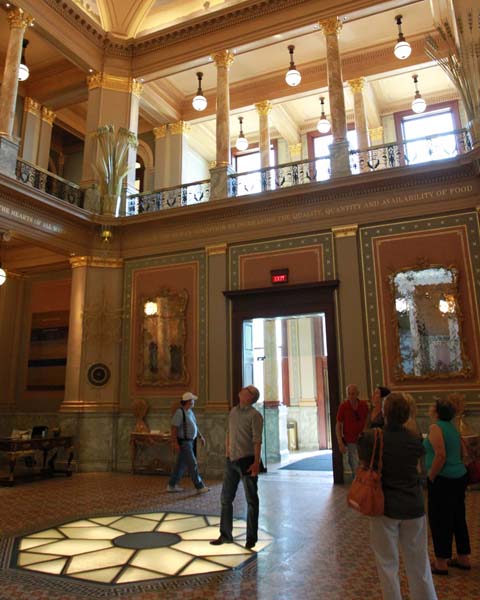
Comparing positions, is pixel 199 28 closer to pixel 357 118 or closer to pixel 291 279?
pixel 357 118

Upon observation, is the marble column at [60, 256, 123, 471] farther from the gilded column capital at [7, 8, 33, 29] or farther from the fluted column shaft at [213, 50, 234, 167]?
the gilded column capital at [7, 8, 33, 29]

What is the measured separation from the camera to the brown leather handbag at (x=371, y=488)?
266cm

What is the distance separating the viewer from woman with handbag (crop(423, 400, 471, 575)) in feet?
12.3

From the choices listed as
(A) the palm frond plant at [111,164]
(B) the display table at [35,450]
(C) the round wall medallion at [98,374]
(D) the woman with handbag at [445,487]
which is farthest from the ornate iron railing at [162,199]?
(D) the woman with handbag at [445,487]

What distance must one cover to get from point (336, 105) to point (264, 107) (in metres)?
3.19

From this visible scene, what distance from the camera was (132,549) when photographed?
4.56 m

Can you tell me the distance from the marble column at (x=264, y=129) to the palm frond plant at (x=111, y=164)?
321 centimetres

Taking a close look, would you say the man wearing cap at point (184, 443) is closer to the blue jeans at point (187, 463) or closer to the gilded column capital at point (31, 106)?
the blue jeans at point (187, 463)

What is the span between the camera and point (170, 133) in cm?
1352

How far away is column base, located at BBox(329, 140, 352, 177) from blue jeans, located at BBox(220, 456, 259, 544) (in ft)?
20.9

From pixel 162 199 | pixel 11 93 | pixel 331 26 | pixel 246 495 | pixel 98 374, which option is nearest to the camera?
pixel 246 495

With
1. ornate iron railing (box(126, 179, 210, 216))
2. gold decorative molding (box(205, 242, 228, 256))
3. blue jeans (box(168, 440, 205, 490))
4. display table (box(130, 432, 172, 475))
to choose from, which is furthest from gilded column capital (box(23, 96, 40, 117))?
blue jeans (box(168, 440, 205, 490))

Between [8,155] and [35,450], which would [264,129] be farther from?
[35,450]

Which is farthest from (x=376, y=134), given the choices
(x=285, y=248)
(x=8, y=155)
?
(x=8, y=155)
